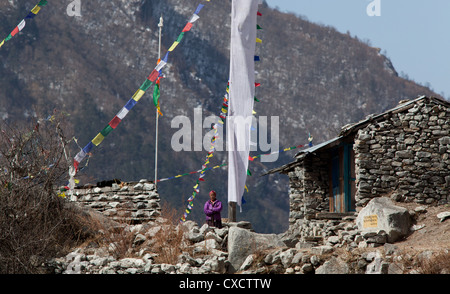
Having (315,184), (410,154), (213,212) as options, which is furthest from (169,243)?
(315,184)

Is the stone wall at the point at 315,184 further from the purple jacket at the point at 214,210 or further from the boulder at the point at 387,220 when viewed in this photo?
the purple jacket at the point at 214,210

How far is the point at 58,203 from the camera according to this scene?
18.3 m

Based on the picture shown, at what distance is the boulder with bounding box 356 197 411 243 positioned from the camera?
1970cm

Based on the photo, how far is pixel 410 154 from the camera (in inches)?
882

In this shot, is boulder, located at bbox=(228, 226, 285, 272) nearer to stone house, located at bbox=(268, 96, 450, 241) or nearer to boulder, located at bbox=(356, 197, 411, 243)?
boulder, located at bbox=(356, 197, 411, 243)

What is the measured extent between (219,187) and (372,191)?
81806 millimetres

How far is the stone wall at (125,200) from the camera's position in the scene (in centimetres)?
1920

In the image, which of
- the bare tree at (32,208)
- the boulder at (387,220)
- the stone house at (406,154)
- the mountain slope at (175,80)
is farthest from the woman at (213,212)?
the mountain slope at (175,80)

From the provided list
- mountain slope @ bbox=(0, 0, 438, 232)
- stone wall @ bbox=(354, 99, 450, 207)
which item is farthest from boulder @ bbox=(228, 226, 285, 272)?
mountain slope @ bbox=(0, 0, 438, 232)

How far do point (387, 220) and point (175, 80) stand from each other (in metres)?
106

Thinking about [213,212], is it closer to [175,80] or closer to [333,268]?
[333,268]

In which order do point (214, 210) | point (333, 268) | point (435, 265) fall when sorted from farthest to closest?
point (214, 210)
point (333, 268)
point (435, 265)

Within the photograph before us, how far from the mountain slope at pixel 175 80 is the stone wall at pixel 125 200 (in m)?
74.1
